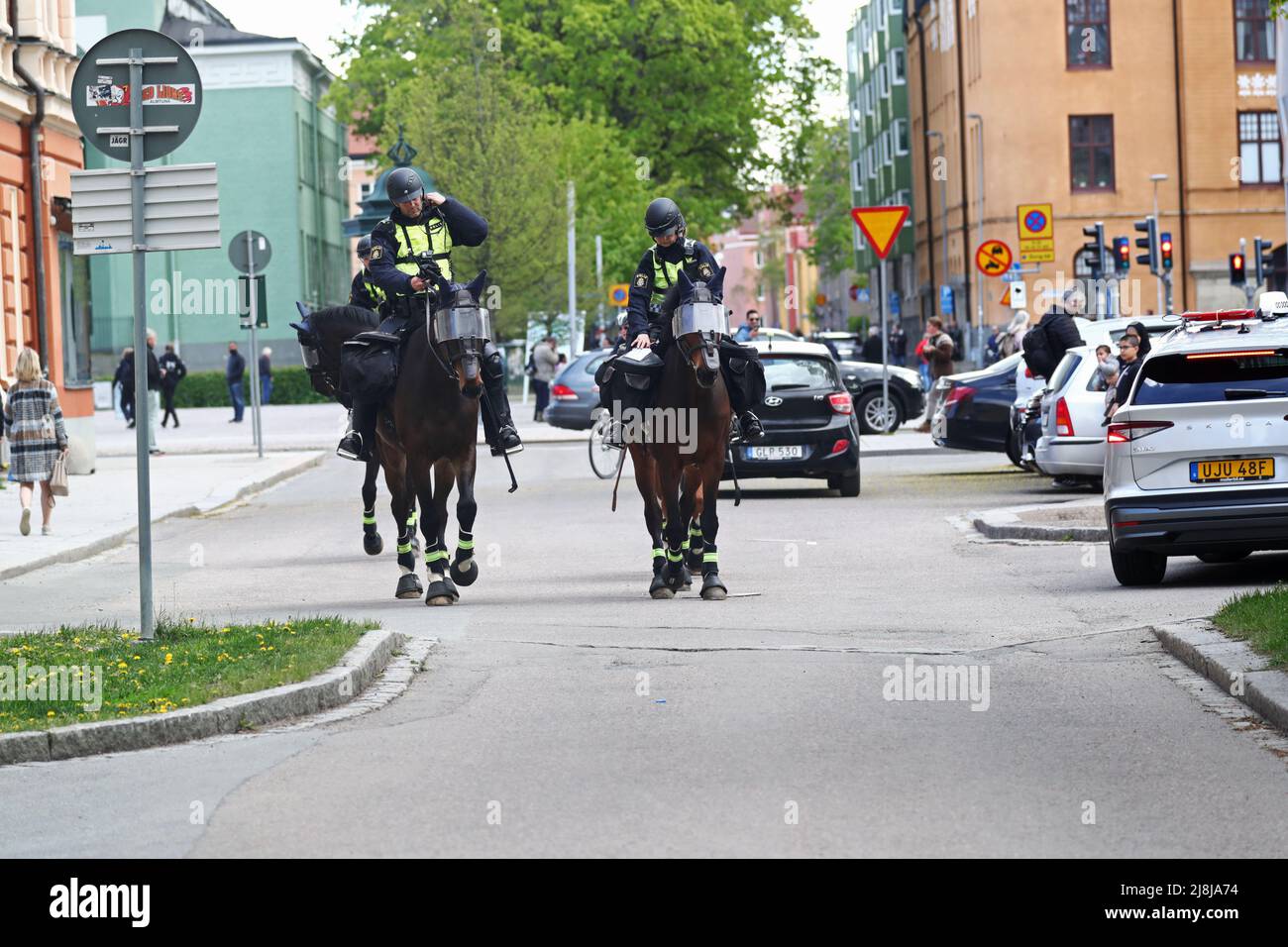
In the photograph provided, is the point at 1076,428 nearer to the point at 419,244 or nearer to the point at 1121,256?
the point at 419,244

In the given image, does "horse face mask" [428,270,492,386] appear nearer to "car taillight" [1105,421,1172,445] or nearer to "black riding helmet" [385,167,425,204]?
"black riding helmet" [385,167,425,204]

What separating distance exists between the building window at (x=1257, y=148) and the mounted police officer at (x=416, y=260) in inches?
2228

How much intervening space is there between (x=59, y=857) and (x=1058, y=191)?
207 feet

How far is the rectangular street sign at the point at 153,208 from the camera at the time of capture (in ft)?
37.6

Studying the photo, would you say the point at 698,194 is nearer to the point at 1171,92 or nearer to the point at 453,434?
the point at 1171,92

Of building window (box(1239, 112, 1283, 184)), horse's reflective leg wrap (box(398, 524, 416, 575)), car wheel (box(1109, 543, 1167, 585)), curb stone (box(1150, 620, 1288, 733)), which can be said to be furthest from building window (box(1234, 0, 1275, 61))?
curb stone (box(1150, 620, 1288, 733))

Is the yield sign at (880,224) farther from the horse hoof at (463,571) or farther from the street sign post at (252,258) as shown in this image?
the horse hoof at (463,571)

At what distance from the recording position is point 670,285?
14.2 m

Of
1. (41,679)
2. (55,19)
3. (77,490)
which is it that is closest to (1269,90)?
(55,19)

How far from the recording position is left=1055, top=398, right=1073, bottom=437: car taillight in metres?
22.1

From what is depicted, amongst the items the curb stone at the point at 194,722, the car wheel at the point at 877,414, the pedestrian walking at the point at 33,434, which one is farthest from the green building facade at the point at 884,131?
the curb stone at the point at 194,722

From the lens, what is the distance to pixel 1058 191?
67.5 m

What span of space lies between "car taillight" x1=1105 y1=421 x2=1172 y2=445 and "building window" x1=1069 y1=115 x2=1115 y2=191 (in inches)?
2167
